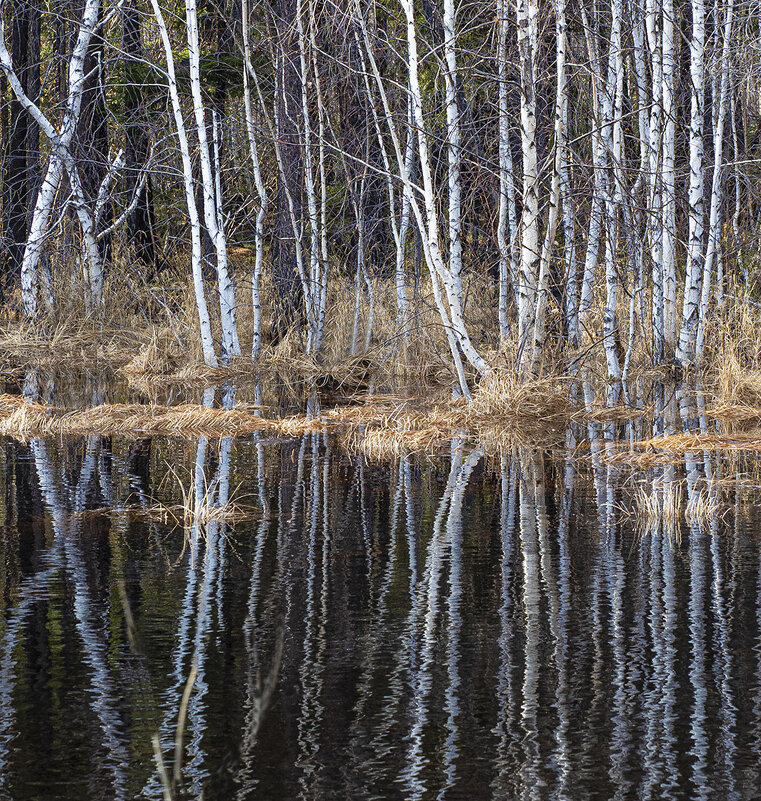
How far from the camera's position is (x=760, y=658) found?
454 centimetres

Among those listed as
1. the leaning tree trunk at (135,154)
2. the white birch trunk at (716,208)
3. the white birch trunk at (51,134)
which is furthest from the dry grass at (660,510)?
the leaning tree trunk at (135,154)

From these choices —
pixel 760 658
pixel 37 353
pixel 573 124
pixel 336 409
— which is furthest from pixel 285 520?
pixel 37 353

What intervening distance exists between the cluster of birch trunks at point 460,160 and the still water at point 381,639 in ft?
13.4

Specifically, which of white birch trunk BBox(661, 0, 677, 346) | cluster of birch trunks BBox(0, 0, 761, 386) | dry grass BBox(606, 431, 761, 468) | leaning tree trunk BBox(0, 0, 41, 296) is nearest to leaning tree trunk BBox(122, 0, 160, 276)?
cluster of birch trunks BBox(0, 0, 761, 386)

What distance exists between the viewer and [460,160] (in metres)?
12.2

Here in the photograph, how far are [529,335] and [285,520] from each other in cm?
489

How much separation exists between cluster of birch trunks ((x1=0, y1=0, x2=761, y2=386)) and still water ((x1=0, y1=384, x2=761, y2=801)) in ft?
13.4

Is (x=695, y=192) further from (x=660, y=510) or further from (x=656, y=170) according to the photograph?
(x=660, y=510)

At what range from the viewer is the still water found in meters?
3.55

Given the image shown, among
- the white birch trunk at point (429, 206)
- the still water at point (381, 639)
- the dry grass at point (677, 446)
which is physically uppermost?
the white birch trunk at point (429, 206)

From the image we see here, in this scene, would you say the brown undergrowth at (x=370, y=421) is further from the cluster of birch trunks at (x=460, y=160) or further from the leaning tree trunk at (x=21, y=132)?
the leaning tree trunk at (x=21, y=132)

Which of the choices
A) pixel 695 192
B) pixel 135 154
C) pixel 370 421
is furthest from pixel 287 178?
pixel 370 421

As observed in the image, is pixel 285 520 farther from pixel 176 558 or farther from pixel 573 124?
pixel 573 124

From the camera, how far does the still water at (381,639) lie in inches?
140
